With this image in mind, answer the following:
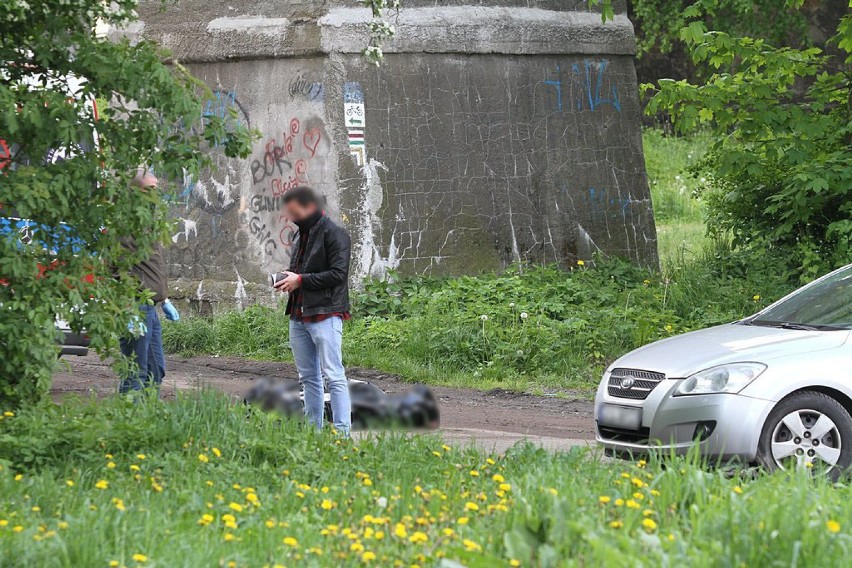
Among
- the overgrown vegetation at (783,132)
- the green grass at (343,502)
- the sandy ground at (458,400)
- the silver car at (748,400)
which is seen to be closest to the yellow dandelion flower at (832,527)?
the green grass at (343,502)

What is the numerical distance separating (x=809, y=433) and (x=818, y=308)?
1.25m

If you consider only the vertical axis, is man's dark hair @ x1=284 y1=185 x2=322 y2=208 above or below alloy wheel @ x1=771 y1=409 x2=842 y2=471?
above

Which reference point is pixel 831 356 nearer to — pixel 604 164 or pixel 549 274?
pixel 549 274

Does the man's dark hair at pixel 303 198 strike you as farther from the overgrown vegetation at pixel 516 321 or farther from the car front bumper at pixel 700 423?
the overgrown vegetation at pixel 516 321

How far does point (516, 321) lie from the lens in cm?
1238

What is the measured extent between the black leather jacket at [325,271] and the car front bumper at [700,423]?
2.01 m

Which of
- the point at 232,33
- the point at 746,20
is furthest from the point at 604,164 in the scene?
the point at 746,20

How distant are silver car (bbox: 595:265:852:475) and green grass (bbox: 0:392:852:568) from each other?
64 centimetres

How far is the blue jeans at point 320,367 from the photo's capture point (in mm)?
7688

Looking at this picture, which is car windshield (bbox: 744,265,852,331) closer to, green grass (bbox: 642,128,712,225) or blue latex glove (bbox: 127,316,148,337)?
blue latex glove (bbox: 127,316,148,337)

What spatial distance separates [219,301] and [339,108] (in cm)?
279

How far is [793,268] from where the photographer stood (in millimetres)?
12859

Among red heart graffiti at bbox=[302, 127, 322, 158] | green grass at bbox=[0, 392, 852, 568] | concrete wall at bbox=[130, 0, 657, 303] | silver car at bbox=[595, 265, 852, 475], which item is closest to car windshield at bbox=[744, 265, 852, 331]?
silver car at bbox=[595, 265, 852, 475]

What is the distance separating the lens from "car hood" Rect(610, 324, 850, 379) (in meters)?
6.82
